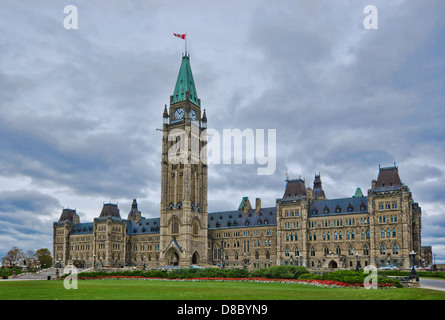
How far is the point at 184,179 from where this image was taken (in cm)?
13238

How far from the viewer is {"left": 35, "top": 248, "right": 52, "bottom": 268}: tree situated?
169 meters

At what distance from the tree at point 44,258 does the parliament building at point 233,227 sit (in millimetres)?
13437

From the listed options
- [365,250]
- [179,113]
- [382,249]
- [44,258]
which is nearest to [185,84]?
[179,113]

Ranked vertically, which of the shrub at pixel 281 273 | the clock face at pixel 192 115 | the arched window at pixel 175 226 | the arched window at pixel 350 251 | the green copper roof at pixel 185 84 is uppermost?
the green copper roof at pixel 185 84

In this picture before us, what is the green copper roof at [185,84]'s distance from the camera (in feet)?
467

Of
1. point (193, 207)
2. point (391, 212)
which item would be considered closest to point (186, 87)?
point (193, 207)

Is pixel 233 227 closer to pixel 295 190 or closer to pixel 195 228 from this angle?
pixel 195 228

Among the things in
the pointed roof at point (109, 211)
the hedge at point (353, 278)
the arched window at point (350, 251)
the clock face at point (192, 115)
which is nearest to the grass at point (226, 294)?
the hedge at point (353, 278)

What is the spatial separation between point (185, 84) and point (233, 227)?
44.3 metres

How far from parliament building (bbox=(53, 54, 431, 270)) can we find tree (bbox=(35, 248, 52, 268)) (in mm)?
13437

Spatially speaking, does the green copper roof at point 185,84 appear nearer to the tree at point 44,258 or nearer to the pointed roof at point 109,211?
the pointed roof at point 109,211
